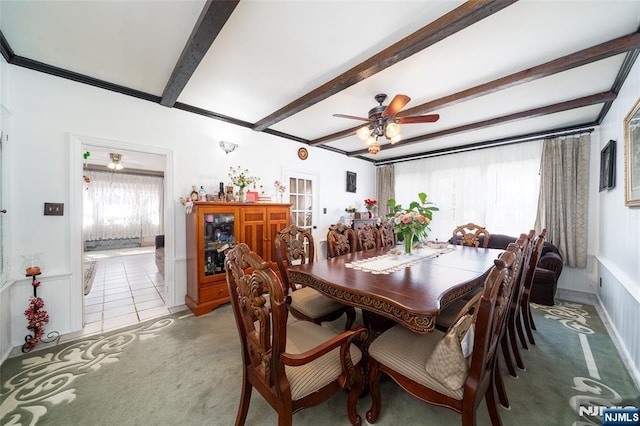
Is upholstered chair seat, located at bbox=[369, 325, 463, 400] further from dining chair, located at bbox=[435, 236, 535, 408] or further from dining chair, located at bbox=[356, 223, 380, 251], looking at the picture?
dining chair, located at bbox=[356, 223, 380, 251]

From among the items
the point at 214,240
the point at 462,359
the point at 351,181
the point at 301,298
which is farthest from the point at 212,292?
the point at 351,181

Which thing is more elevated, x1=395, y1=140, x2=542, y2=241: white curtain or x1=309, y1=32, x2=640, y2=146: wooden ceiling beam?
x1=309, y1=32, x2=640, y2=146: wooden ceiling beam

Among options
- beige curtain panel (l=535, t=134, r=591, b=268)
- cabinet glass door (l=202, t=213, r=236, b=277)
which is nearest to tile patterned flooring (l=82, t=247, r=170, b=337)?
cabinet glass door (l=202, t=213, r=236, b=277)

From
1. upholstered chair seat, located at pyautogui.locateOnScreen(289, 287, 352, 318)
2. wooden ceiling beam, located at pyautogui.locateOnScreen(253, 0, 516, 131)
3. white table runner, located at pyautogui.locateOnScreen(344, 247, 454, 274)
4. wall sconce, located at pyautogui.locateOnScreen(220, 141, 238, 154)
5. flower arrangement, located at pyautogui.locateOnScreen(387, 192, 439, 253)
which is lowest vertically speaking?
upholstered chair seat, located at pyautogui.locateOnScreen(289, 287, 352, 318)

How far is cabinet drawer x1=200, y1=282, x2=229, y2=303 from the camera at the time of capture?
2816 mm

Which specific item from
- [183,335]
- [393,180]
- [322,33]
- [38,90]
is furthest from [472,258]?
[38,90]

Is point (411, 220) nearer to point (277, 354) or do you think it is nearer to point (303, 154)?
point (277, 354)

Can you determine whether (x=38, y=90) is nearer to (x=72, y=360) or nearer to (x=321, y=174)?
(x=72, y=360)

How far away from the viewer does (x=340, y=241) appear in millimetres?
2691

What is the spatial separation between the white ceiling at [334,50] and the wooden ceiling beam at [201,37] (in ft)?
0.04

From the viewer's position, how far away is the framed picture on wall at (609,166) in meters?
2.50

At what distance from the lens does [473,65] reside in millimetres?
2096

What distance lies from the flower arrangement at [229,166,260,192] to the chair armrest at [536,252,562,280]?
4.17m

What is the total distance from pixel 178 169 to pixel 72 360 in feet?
6.86
